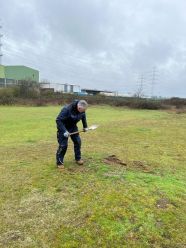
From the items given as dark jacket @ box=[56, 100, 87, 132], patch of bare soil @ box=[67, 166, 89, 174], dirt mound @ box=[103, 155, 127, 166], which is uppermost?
dark jacket @ box=[56, 100, 87, 132]

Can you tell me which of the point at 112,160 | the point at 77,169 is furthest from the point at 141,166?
the point at 77,169

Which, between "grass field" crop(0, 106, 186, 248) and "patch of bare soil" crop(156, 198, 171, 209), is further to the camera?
"patch of bare soil" crop(156, 198, 171, 209)

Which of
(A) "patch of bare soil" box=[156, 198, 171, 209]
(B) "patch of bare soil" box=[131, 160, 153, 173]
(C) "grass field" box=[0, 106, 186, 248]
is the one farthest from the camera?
(B) "patch of bare soil" box=[131, 160, 153, 173]

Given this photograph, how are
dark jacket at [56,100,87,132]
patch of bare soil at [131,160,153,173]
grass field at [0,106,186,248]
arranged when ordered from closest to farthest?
grass field at [0,106,186,248] → dark jacket at [56,100,87,132] → patch of bare soil at [131,160,153,173]

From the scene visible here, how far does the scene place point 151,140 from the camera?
1456 centimetres

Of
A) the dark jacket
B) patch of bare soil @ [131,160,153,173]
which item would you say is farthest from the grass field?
the dark jacket

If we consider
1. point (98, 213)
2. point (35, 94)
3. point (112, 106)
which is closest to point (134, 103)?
point (112, 106)

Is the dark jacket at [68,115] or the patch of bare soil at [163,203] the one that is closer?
the patch of bare soil at [163,203]

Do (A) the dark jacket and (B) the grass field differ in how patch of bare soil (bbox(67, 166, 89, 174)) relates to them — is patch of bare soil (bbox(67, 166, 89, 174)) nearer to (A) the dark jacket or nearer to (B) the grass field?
(B) the grass field

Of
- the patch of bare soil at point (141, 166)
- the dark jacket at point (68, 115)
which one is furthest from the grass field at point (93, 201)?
the dark jacket at point (68, 115)

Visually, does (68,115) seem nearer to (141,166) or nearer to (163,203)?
(141,166)

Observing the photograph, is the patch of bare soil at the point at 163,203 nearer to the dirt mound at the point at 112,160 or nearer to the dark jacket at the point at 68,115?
the dirt mound at the point at 112,160

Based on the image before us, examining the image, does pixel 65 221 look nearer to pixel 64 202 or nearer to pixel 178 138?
pixel 64 202

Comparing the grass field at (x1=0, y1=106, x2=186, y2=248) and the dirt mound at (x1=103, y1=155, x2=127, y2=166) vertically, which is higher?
the dirt mound at (x1=103, y1=155, x2=127, y2=166)
